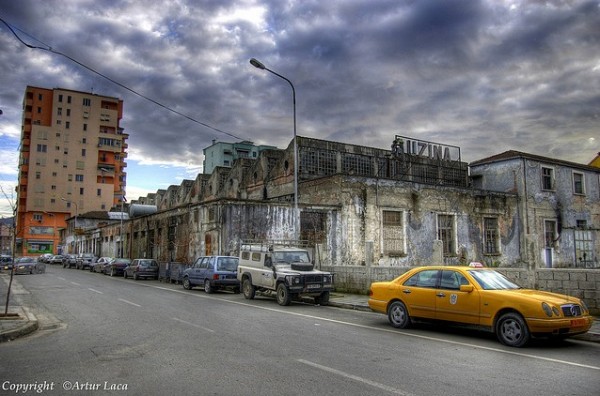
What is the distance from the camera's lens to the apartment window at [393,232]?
1094 inches

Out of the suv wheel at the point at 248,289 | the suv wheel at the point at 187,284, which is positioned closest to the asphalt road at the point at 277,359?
the suv wheel at the point at 248,289

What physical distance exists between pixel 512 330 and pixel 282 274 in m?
8.51

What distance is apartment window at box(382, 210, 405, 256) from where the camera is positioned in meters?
27.8

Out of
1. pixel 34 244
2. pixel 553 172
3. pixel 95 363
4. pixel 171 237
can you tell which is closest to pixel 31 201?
pixel 34 244

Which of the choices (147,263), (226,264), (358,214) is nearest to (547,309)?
(226,264)

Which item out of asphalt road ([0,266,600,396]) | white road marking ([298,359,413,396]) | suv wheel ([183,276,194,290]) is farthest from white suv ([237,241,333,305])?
white road marking ([298,359,413,396])

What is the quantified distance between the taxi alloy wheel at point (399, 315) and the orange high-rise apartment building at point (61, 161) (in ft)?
276

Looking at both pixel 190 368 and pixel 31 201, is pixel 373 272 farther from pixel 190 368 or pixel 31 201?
pixel 31 201

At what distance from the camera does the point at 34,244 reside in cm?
8712

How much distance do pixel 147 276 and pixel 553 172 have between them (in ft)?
97.2

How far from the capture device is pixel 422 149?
122 feet

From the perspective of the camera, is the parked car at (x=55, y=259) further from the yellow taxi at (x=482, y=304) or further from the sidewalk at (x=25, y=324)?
the yellow taxi at (x=482, y=304)

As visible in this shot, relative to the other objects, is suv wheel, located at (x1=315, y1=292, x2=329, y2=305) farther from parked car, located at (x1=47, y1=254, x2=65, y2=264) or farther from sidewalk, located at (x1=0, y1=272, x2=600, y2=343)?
parked car, located at (x1=47, y1=254, x2=65, y2=264)

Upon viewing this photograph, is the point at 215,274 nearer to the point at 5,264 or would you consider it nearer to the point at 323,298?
the point at 323,298
